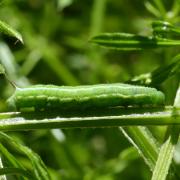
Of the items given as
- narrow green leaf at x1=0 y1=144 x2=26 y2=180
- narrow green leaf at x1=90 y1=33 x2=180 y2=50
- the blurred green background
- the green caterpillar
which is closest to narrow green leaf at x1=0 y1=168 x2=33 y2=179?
narrow green leaf at x1=0 y1=144 x2=26 y2=180

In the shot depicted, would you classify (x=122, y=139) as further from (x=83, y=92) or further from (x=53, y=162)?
(x=83, y=92)

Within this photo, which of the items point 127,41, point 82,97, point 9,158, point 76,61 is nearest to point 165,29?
point 127,41

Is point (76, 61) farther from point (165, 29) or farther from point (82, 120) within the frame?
point (82, 120)

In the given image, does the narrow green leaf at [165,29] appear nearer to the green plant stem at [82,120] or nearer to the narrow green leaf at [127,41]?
the narrow green leaf at [127,41]

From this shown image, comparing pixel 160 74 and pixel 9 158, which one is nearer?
pixel 9 158

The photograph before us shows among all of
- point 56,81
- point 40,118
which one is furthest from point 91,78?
point 40,118

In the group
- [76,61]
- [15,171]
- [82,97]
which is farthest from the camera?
[76,61]
